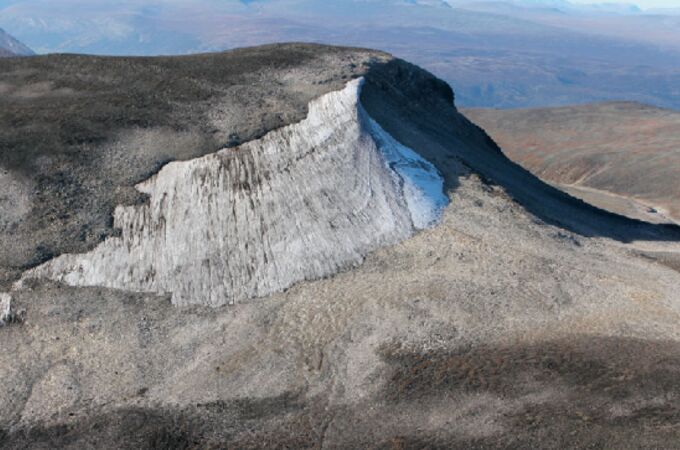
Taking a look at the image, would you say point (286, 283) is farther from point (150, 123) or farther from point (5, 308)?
point (150, 123)

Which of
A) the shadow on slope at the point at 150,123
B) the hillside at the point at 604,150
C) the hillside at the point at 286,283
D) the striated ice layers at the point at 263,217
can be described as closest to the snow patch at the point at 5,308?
the hillside at the point at 286,283

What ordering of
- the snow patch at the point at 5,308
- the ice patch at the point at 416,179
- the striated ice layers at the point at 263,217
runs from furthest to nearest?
the ice patch at the point at 416,179 < the striated ice layers at the point at 263,217 < the snow patch at the point at 5,308

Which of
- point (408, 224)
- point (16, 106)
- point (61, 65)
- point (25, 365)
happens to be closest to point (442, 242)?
point (408, 224)

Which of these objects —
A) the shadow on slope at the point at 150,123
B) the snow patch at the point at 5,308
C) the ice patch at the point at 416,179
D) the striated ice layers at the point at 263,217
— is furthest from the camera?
the ice patch at the point at 416,179

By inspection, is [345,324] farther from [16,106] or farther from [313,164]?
[16,106]

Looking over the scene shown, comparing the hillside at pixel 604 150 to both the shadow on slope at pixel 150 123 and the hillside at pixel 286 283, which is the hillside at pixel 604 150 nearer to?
the shadow on slope at pixel 150 123

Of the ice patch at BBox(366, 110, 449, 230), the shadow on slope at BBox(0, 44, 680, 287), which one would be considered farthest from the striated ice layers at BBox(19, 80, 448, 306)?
the shadow on slope at BBox(0, 44, 680, 287)

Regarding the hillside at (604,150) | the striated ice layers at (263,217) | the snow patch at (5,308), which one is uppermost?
the striated ice layers at (263,217)
